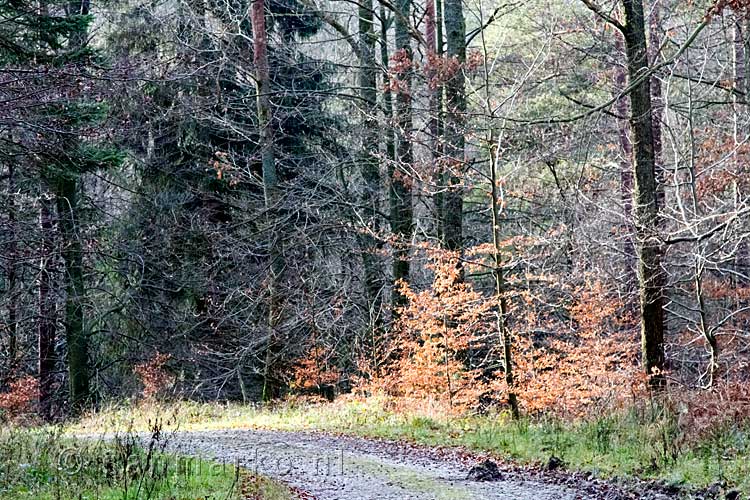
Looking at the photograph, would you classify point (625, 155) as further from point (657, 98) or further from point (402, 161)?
point (402, 161)

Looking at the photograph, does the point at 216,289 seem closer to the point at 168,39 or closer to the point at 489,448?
the point at 168,39

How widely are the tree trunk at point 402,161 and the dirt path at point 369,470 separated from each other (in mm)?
5587

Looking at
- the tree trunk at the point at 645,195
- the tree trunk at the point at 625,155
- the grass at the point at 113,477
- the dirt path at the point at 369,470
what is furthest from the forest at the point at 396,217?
the dirt path at the point at 369,470

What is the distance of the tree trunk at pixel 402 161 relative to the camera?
17078 millimetres

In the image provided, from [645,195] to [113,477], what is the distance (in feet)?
31.0

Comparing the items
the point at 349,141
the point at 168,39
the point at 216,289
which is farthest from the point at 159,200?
the point at 349,141

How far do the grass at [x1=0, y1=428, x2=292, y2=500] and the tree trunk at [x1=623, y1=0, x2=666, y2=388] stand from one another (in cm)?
751

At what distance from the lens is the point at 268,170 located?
66.4 ft

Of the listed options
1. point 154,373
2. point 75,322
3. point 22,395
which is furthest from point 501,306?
point 22,395

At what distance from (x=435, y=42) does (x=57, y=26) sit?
30.7 feet

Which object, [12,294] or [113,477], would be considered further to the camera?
[12,294]

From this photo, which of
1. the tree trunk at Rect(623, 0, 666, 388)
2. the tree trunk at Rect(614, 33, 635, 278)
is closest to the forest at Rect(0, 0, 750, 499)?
the tree trunk at Rect(623, 0, 666, 388)

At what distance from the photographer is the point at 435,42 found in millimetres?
19781

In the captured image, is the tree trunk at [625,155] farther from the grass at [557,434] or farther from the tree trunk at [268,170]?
the tree trunk at [268,170]
